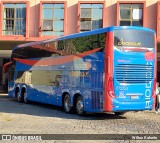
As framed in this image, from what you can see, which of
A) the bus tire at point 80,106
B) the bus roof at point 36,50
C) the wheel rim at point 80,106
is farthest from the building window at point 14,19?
Result: the wheel rim at point 80,106

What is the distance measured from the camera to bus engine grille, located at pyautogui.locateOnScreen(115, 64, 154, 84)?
50.4ft

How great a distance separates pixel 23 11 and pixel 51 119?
19037 millimetres

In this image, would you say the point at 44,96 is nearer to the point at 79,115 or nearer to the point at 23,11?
the point at 79,115

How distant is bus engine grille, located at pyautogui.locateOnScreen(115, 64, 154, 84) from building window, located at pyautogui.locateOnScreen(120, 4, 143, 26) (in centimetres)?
1619

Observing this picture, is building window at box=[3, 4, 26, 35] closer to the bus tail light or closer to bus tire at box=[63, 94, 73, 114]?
bus tire at box=[63, 94, 73, 114]

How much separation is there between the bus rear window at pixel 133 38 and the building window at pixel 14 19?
60.4ft

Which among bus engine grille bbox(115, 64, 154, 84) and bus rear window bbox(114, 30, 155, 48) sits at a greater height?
bus rear window bbox(114, 30, 155, 48)

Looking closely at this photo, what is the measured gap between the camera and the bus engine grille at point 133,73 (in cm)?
1536

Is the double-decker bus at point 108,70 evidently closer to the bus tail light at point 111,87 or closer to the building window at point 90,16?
the bus tail light at point 111,87

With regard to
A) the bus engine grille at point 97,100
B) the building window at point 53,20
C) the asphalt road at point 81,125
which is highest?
the building window at point 53,20

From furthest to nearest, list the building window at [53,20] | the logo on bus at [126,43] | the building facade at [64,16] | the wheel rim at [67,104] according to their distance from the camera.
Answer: the building window at [53,20] < the building facade at [64,16] < the wheel rim at [67,104] < the logo on bus at [126,43]

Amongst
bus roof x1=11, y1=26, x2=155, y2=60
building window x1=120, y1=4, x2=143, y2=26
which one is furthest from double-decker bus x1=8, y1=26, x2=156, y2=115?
building window x1=120, y1=4, x2=143, y2=26

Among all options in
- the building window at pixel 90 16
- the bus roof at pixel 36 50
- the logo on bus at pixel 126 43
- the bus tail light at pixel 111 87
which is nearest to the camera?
the bus tail light at pixel 111 87

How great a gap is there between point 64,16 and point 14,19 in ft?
13.8
